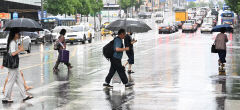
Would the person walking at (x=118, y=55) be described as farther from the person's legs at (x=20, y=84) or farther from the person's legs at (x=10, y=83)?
the person's legs at (x=10, y=83)

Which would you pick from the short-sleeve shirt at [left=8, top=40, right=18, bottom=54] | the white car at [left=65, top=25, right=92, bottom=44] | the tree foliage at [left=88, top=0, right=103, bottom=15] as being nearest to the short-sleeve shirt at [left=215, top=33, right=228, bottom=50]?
the short-sleeve shirt at [left=8, top=40, right=18, bottom=54]

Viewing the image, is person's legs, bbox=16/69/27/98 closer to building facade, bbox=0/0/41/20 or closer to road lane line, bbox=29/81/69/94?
road lane line, bbox=29/81/69/94

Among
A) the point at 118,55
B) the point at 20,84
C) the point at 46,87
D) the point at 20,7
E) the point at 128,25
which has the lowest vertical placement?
the point at 46,87

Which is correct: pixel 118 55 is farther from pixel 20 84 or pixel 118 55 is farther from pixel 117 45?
pixel 20 84

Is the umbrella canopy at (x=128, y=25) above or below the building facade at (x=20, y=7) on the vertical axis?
below

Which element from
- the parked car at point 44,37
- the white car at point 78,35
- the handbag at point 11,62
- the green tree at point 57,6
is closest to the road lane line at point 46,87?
the handbag at point 11,62

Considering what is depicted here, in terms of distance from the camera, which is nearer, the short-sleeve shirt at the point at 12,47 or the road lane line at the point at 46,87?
the short-sleeve shirt at the point at 12,47

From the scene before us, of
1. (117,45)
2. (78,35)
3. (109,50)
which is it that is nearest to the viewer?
(117,45)

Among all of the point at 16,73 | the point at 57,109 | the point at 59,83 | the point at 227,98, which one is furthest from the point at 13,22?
the point at 227,98

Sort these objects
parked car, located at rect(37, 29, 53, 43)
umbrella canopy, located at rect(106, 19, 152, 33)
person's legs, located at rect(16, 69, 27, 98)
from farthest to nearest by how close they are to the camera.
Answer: parked car, located at rect(37, 29, 53, 43) < umbrella canopy, located at rect(106, 19, 152, 33) < person's legs, located at rect(16, 69, 27, 98)

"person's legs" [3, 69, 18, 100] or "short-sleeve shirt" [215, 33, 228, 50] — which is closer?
"person's legs" [3, 69, 18, 100]

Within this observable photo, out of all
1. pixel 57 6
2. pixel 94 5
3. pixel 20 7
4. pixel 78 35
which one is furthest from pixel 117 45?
pixel 94 5

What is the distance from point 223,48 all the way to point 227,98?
7371mm

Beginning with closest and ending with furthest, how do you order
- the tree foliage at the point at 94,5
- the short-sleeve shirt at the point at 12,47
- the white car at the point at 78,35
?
the short-sleeve shirt at the point at 12,47, the white car at the point at 78,35, the tree foliage at the point at 94,5
